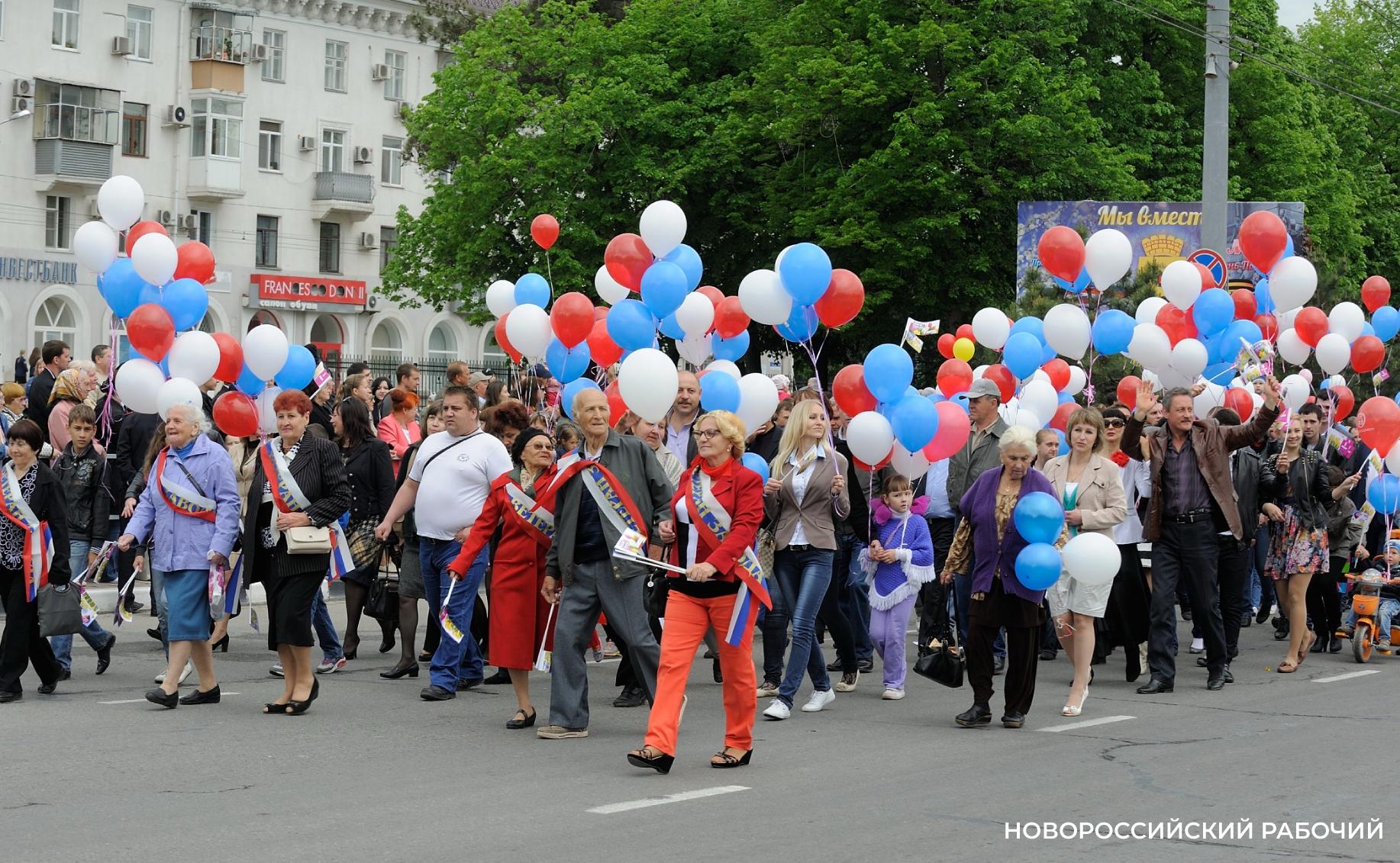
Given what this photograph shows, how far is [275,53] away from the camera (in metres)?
52.0

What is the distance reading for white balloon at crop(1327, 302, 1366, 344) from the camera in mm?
15758

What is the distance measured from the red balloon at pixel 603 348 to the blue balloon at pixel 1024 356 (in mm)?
3363

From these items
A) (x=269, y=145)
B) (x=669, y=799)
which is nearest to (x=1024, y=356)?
(x=669, y=799)

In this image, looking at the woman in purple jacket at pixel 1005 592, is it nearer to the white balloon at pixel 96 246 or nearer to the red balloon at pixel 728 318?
the red balloon at pixel 728 318

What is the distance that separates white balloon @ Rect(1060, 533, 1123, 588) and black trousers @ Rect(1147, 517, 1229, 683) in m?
1.44

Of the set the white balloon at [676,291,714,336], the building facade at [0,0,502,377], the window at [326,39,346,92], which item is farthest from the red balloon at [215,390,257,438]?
the window at [326,39,346,92]

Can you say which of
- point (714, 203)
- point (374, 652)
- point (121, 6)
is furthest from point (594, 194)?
point (374, 652)

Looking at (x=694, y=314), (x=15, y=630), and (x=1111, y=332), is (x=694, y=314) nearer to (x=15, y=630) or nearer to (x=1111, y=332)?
(x=1111, y=332)

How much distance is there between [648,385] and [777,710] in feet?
6.84

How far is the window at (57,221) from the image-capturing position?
46.7 m

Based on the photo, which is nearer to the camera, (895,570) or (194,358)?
(895,570)

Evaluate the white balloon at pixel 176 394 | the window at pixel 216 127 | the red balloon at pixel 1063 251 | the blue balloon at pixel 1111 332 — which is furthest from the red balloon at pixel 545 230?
the window at pixel 216 127

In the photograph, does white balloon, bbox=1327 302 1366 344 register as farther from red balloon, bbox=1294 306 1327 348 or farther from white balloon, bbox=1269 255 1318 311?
white balloon, bbox=1269 255 1318 311

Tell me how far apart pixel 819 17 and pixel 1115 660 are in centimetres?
2455
